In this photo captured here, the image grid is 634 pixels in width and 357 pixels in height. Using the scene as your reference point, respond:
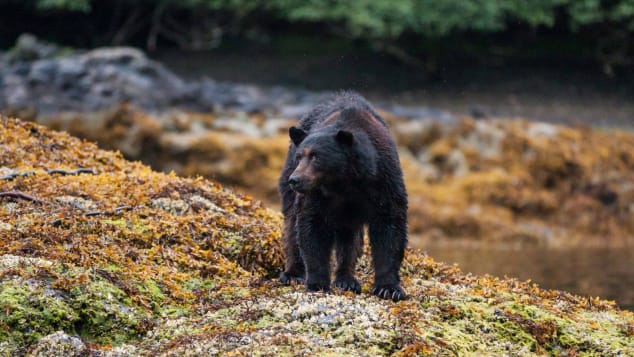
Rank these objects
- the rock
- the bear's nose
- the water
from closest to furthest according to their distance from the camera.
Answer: the rock → the bear's nose → the water

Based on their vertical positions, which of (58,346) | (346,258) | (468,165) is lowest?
(58,346)

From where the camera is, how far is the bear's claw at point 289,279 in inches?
321

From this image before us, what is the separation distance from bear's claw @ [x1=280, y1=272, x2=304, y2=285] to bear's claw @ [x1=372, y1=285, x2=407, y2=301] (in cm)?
82

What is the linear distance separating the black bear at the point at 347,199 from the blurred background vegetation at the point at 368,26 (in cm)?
2331

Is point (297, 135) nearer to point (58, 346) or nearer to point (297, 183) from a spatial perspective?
point (297, 183)

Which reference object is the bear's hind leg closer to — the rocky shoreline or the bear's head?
the bear's head

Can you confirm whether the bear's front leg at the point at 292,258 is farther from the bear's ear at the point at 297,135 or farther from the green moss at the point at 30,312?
the green moss at the point at 30,312

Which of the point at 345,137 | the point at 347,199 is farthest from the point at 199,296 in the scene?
the point at 345,137

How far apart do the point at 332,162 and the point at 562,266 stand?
13858 mm

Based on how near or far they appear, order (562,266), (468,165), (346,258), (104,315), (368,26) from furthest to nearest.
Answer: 1. (368,26)
2. (468,165)
3. (562,266)
4. (346,258)
5. (104,315)

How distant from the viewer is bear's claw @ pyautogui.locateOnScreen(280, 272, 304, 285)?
8.16 metres

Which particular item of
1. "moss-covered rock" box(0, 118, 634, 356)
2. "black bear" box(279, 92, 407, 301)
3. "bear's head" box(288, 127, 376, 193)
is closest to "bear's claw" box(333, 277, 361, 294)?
"black bear" box(279, 92, 407, 301)

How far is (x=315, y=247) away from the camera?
7812 millimetres

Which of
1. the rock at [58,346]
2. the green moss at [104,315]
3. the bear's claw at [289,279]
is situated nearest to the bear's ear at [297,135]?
the bear's claw at [289,279]
